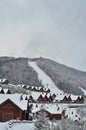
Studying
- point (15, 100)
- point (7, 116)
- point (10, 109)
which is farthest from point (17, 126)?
point (15, 100)

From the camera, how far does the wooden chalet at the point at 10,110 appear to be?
156 feet

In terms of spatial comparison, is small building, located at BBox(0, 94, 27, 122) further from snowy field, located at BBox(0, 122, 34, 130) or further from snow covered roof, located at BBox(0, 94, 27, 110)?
snowy field, located at BBox(0, 122, 34, 130)

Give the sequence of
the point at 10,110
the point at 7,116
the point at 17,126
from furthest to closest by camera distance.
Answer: the point at 10,110, the point at 7,116, the point at 17,126

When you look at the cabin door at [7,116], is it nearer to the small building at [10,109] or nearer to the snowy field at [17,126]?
the small building at [10,109]

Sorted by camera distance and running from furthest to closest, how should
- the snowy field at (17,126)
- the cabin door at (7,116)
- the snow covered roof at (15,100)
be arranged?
the snow covered roof at (15,100) < the cabin door at (7,116) < the snowy field at (17,126)

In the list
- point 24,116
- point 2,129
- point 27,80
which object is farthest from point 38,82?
point 2,129

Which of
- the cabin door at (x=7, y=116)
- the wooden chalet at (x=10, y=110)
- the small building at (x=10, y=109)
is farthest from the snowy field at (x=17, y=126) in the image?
the cabin door at (x=7, y=116)

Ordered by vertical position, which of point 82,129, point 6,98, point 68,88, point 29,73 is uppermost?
point 29,73

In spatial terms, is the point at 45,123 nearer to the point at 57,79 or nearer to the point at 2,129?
the point at 2,129

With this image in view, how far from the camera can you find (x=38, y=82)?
595 feet

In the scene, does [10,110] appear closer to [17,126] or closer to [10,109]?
[10,109]

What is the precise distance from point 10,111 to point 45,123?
20.6m

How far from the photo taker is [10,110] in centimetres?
4784

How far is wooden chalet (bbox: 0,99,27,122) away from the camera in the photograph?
4747 cm
